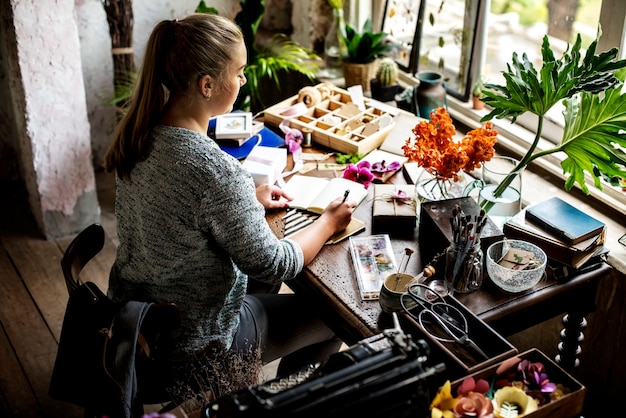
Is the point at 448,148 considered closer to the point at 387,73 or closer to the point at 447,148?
the point at 447,148

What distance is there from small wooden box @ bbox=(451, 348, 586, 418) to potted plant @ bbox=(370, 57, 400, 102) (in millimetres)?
1763

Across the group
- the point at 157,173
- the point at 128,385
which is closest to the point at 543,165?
the point at 157,173

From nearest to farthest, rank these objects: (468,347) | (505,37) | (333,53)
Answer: (468,347) < (505,37) < (333,53)

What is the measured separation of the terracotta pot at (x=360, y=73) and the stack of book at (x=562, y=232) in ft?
4.60

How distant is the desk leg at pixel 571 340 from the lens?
208cm

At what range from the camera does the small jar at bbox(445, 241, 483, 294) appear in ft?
5.93

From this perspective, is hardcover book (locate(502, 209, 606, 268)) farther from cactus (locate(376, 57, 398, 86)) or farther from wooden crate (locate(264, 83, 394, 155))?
cactus (locate(376, 57, 398, 86))

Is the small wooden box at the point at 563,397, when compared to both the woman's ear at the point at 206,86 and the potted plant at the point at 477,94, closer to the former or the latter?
the woman's ear at the point at 206,86

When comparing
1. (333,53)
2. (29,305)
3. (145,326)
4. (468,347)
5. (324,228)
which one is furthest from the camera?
(333,53)

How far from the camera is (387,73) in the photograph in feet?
10.0

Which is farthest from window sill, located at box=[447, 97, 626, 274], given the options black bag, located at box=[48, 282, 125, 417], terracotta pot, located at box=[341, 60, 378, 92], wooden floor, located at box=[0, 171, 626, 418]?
black bag, located at box=[48, 282, 125, 417]

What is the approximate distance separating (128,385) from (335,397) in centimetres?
72

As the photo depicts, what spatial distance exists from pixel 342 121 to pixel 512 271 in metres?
1.07

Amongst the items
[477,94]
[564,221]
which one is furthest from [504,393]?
[477,94]
